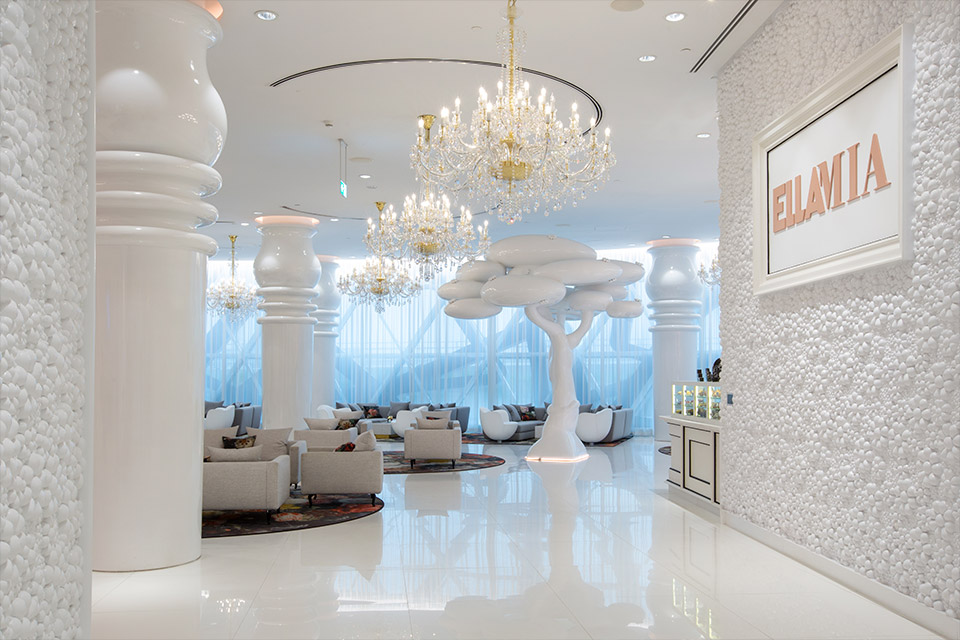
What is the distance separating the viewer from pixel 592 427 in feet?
48.8

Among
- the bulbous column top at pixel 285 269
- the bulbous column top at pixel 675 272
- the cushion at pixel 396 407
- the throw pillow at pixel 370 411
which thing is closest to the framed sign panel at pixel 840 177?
the bulbous column top at pixel 285 269

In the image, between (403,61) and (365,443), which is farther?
(365,443)

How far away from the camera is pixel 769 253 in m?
6.28

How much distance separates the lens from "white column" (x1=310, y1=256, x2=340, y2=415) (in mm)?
17766

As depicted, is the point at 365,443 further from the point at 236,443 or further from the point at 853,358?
the point at 853,358

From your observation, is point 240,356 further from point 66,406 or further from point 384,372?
point 66,406

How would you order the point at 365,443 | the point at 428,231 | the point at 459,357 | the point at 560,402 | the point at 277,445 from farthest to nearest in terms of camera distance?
the point at 459,357 → the point at 560,402 → the point at 428,231 → the point at 277,445 → the point at 365,443

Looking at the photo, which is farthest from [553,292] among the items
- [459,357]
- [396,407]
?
[459,357]

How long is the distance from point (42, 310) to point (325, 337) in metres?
15.2

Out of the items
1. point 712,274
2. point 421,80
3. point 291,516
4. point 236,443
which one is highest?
point 421,80

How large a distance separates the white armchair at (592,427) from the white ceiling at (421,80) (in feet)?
14.2

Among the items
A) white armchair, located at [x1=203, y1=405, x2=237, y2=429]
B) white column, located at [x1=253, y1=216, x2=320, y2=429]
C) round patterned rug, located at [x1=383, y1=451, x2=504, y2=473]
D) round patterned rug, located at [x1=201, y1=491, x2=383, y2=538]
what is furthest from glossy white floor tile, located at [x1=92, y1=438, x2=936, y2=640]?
white armchair, located at [x1=203, y1=405, x2=237, y2=429]

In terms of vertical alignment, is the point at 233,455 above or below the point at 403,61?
below

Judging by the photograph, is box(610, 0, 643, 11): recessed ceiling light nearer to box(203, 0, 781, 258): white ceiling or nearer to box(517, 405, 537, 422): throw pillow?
box(203, 0, 781, 258): white ceiling
